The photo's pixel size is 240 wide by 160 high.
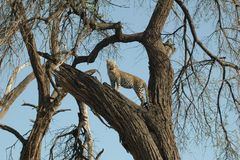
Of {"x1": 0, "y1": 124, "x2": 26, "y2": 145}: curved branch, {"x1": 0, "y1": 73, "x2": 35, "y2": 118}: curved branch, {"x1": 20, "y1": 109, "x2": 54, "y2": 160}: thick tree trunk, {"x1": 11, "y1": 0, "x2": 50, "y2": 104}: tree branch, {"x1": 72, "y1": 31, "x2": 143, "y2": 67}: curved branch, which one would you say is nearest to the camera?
{"x1": 72, "y1": 31, "x2": 143, "y2": 67}: curved branch

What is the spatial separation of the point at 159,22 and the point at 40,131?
2409 mm

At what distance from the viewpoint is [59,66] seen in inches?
237

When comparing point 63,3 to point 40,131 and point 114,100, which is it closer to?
point 114,100

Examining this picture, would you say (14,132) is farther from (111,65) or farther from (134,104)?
(134,104)

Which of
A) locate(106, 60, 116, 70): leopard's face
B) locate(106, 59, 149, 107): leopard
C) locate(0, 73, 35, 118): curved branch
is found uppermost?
locate(0, 73, 35, 118): curved branch

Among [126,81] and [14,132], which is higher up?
[14,132]

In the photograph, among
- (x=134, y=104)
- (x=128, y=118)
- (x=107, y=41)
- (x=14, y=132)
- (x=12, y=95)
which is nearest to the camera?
(x=128, y=118)

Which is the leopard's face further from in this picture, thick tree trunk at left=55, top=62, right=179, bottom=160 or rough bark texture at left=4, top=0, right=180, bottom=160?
thick tree trunk at left=55, top=62, right=179, bottom=160

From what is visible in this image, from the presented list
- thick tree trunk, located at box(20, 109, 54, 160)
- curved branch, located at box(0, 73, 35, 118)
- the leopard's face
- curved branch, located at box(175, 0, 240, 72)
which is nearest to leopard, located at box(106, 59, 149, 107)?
the leopard's face

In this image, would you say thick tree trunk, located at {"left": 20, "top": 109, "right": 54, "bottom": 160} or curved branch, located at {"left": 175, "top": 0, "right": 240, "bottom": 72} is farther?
thick tree trunk, located at {"left": 20, "top": 109, "right": 54, "bottom": 160}

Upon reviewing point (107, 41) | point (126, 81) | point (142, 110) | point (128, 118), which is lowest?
point (128, 118)

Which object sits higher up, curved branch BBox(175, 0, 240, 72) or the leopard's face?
curved branch BBox(175, 0, 240, 72)

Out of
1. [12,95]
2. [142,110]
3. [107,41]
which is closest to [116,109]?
[142,110]

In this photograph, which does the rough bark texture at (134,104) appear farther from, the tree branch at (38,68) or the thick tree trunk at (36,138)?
the thick tree trunk at (36,138)
